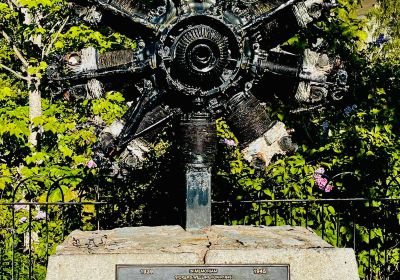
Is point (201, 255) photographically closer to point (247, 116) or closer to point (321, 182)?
point (247, 116)

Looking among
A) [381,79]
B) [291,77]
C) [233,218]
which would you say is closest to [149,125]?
[291,77]

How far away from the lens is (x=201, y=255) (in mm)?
4023

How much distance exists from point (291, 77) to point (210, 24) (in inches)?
27.8

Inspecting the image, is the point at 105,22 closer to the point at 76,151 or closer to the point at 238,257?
the point at 238,257

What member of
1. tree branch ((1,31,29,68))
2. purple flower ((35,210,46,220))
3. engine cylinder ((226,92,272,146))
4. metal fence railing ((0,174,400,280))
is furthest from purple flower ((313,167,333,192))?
tree branch ((1,31,29,68))

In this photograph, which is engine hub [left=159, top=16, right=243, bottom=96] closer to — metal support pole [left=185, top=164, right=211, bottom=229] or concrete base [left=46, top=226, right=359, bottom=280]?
metal support pole [left=185, top=164, right=211, bottom=229]

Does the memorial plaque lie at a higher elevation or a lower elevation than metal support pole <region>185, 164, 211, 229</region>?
lower

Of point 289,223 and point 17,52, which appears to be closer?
point 289,223

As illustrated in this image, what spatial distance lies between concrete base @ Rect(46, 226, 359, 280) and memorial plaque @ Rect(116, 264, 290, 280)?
0.10 ft

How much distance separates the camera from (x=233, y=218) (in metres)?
6.70

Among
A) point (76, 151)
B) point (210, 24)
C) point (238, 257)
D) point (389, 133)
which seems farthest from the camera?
point (76, 151)

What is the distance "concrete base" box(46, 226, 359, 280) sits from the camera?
13.0 ft

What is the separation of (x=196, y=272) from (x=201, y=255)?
0.11 metres

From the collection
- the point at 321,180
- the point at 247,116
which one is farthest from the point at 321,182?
the point at 247,116
